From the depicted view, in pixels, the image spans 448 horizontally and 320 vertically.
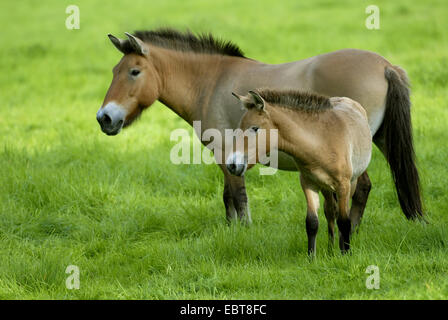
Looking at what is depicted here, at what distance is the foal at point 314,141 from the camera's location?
459 cm

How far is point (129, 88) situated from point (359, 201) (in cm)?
252

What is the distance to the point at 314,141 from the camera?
486cm

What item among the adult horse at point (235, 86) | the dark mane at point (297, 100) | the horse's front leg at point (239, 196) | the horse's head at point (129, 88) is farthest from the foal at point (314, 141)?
the horse's head at point (129, 88)

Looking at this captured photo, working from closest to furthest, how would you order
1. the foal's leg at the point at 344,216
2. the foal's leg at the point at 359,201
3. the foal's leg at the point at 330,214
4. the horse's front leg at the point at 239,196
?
the foal's leg at the point at 344,216
the foal's leg at the point at 330,214
the foal's leg at the point at 359,201
the horse's front leg at the point at 239,196

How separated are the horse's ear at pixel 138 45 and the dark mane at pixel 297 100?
170 centimetres

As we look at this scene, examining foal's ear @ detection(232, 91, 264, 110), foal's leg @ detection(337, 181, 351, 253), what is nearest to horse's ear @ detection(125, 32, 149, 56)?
foal's ear @ detection(232, 91, 264, 110)

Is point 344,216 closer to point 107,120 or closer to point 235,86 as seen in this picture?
point 235,86

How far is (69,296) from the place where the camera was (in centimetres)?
473

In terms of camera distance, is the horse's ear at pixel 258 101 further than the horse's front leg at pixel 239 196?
No

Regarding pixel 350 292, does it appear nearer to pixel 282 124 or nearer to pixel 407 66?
pixel 282 124

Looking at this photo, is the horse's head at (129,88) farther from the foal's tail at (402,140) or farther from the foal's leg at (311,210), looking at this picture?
the foal's tail at (402,140)

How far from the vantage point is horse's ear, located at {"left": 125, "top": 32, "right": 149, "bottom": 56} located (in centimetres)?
594

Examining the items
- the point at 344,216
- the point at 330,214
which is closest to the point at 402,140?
the point at 330,214

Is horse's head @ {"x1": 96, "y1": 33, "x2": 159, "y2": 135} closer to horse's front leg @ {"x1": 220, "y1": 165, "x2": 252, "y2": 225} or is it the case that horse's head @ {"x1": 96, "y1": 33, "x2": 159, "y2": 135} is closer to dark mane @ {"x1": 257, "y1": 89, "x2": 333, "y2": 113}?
horse's front leg @ {"x1": 220, "y1": 165, "x2": 252, "y2": 225}
